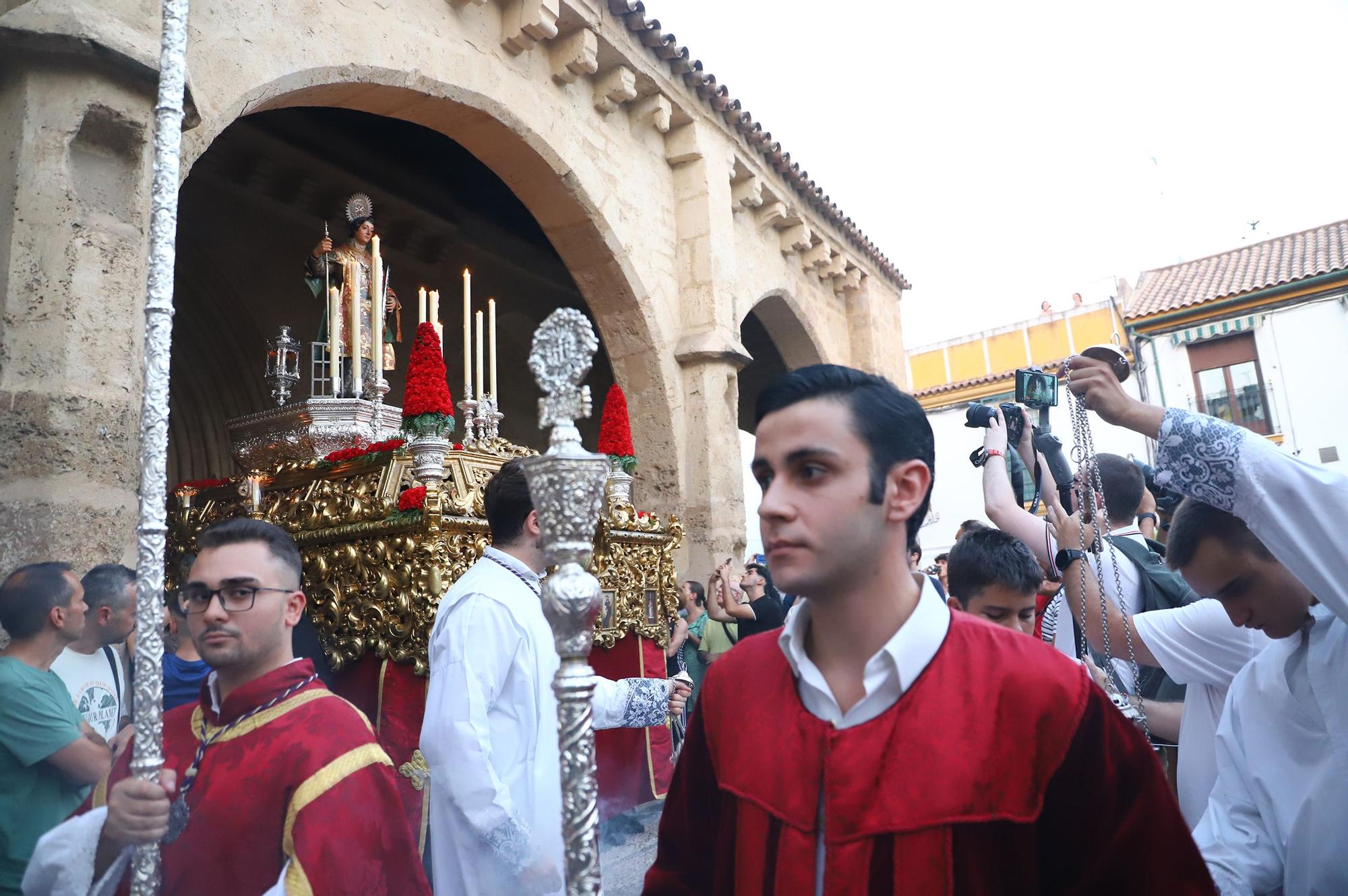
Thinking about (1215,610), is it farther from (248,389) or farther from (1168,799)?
(248,389)

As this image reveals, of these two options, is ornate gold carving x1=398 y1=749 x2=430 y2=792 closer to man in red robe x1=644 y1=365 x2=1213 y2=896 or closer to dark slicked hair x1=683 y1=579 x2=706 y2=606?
man in red robe x1=644 y1=365 x2=1213 y2=896

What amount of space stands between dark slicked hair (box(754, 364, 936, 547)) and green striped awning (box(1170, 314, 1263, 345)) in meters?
19.3

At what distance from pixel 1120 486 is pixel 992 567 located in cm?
101

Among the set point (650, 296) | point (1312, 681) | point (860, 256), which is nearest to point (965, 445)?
point (860, 256)

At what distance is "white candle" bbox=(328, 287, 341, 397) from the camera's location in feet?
16.3

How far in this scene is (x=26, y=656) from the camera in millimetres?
2688

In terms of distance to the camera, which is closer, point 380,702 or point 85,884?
point 85,884

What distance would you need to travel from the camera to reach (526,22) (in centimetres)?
621

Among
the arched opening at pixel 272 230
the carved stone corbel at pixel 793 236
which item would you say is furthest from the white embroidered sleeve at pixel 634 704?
the carved stone corbel at pixel 793 236

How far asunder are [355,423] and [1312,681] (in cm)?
443

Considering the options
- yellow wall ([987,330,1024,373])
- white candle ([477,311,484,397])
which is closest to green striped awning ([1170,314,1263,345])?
yellow wall ([987,330,1024,373])

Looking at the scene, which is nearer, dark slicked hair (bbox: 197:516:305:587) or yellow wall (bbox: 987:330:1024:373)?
dark slicked hair (bbox: 197:516:305:587)

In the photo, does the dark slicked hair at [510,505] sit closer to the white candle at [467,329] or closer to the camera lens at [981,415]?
the camera lens at [981,415]

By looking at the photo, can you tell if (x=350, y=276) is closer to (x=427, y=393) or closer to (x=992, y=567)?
(x=427, y=393)
